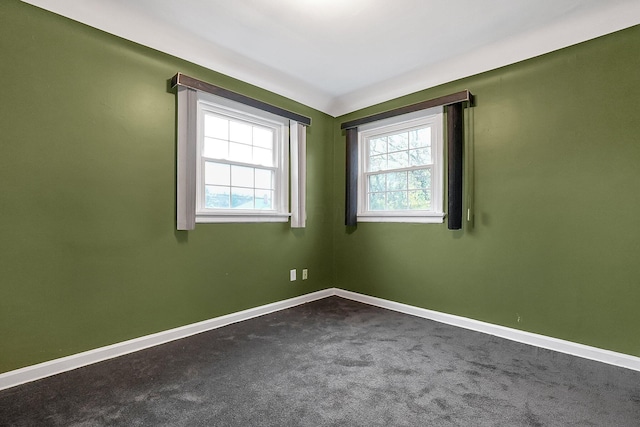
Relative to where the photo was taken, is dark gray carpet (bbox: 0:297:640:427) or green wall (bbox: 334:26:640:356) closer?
dark gray carpet (bbox: 0:297:640:427)

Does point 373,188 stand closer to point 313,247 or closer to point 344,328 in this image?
point 313,247

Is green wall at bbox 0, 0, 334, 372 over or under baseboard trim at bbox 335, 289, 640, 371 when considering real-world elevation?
over

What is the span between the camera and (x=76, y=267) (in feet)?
6.85

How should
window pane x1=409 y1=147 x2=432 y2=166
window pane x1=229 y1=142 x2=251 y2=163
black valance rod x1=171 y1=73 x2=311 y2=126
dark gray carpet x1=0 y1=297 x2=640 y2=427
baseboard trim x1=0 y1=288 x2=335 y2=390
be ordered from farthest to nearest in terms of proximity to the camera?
1. window pane x1=409 y1=147 x2=432 y2=166
2. window pane x1=229 y1=142 x2=251 y2=163
3. black valance rod x1=171 y1=73 x2=311 y2=126
4. baseboard trim x1=0 y1=288 x2=335 y2=390
5. dark gray carpet x1=0 y1=297 x2=640 y2=427

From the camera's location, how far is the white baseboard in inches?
76.0

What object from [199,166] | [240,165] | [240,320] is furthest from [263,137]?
[240,320]

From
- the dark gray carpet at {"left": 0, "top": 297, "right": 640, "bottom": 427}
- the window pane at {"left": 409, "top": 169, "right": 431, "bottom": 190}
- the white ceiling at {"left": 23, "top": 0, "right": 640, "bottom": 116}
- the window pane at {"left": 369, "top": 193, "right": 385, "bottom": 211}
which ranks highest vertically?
the white ceiling at {"left": 23, "top": 0, "right": 640, "bottom": 116}

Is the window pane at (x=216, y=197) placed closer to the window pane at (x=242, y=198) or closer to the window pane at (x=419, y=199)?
the window pane at (x=242, y=198)

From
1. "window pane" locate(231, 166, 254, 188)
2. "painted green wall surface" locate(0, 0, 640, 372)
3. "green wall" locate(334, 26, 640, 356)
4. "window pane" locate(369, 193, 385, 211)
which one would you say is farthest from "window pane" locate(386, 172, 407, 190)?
"window pane" locate(231, 166, 254, 188)

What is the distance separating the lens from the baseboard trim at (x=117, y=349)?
73.6 inches

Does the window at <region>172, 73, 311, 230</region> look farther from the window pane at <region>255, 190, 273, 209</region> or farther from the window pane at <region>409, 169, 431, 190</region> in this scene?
the window pane at <region>409, 169, 431, 190</region>

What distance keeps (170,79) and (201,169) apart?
77cm

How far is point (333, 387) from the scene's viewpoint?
6.04 feet

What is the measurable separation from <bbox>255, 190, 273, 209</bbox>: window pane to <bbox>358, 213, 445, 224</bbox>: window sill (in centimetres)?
112
